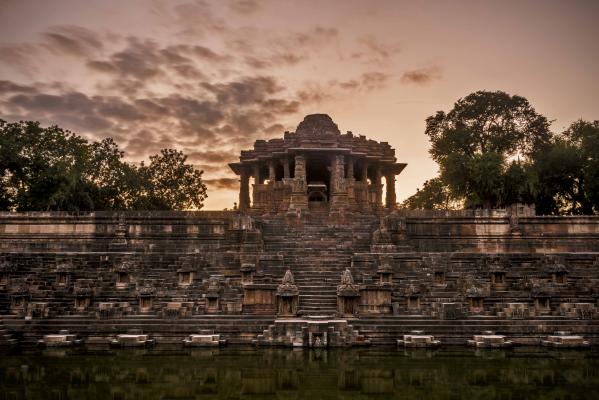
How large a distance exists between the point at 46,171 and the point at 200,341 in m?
21.9

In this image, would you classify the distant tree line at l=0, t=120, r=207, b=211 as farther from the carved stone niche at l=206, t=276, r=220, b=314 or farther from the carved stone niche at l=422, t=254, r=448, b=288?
the carved stone niche at l=422, t=254, r=448, b=288

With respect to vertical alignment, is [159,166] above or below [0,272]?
above

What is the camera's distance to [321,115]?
31031 mm

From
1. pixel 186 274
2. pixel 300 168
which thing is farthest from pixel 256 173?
pixel 186 274

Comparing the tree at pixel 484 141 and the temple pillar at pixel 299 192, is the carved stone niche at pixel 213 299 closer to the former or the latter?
the temple pillar at pixel 299 192

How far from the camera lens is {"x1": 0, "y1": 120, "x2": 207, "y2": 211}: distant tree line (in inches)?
1193

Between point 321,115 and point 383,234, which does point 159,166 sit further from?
point 383,234

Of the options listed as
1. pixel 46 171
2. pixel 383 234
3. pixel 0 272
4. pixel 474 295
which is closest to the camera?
pixel 474 295

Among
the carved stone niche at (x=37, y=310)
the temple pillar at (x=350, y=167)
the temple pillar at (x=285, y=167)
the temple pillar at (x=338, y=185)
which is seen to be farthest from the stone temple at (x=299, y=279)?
the temple pillar at (x=350, y=167)

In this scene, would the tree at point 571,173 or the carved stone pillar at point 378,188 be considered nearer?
the tree at point 571,173

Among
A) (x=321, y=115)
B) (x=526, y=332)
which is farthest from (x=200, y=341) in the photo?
(x=321, y=115)

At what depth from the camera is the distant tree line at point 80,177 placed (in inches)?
1193

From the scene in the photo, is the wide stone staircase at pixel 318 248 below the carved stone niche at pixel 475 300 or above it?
above

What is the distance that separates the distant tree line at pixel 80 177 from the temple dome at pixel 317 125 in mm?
13836
